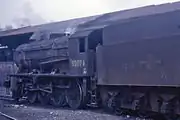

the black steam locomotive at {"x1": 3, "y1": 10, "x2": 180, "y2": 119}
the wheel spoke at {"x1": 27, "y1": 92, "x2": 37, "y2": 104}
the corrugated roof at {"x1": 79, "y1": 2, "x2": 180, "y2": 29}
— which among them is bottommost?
the wheel spoke at {"x1": 27, "y1": 92, "x2": 37, "y2": 104}

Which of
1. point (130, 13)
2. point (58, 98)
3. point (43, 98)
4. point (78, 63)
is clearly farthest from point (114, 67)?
point (43, 98)

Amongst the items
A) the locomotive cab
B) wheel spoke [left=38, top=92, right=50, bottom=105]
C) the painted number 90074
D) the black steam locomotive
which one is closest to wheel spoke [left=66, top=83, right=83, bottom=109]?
the black steam locomotive

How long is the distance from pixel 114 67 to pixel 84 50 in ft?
6.65

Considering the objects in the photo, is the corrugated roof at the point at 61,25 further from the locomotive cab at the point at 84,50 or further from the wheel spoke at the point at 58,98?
the wheel spoke at the point at 58,98

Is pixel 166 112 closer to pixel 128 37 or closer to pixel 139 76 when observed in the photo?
pixel 139 76

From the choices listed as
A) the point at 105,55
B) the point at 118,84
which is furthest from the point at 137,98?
the point at 105,55

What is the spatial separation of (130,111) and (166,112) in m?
2.03

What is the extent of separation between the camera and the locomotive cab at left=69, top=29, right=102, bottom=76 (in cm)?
1203

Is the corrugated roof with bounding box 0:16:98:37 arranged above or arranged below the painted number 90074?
above

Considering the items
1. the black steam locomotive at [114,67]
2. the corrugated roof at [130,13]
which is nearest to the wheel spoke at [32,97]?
the black steam locomotive at [114,67]

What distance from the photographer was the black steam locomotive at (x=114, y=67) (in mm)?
8883

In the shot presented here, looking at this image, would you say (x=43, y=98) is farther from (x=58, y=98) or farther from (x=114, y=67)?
(x=114, y=67)

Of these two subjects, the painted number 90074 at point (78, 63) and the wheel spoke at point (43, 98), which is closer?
the painted number 90074 at point (78, 63)

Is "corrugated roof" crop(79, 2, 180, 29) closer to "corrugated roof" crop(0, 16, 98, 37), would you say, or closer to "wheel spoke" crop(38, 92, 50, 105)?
"corrugated roof" crop(0, 16, 98, 37)
